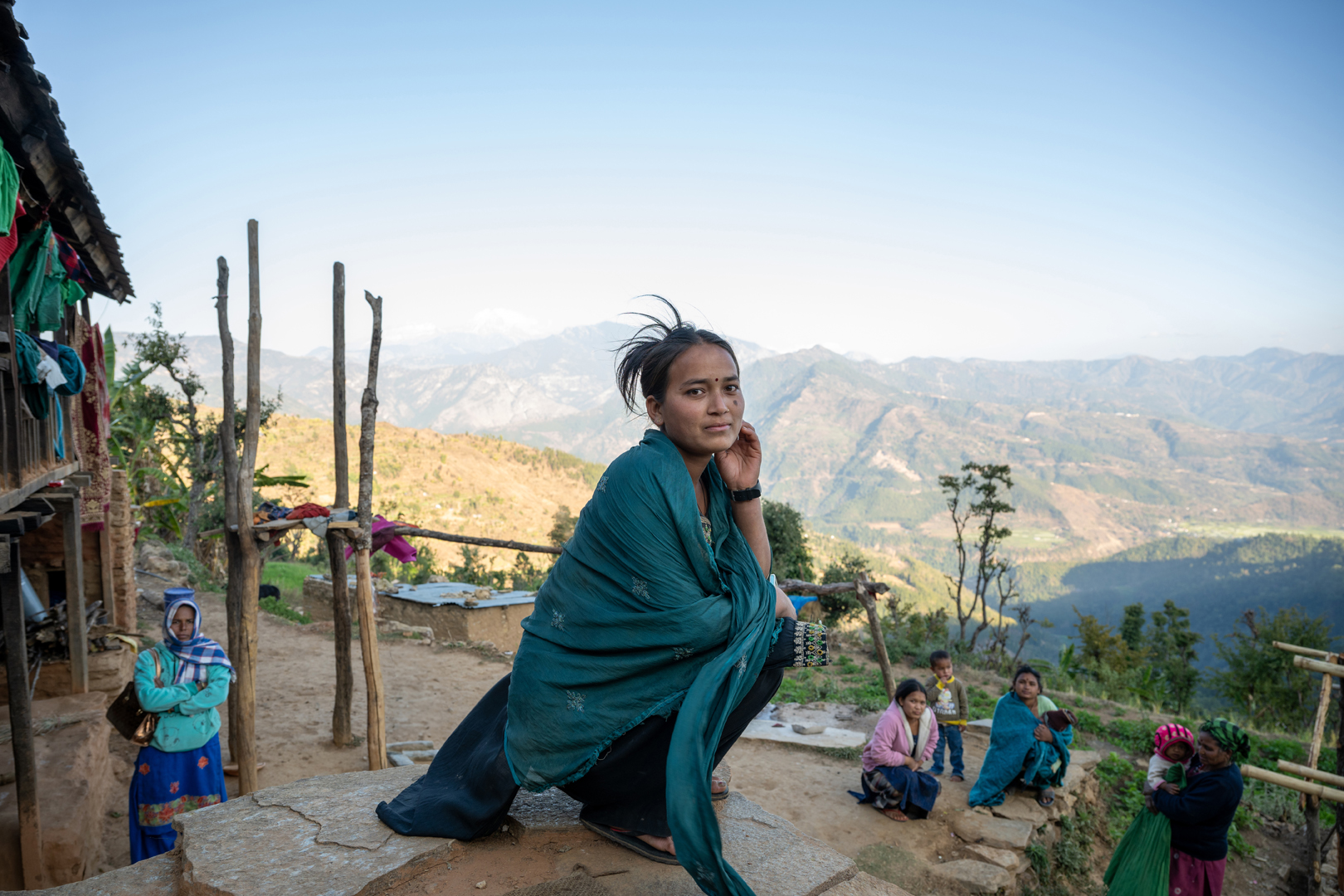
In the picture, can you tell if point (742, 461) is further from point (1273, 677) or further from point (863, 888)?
point (1273, 677)

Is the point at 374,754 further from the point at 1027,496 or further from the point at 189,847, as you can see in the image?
the point at 1027,496

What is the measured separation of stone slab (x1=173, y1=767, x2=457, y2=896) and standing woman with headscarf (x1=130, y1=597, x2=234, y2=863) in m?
1.65

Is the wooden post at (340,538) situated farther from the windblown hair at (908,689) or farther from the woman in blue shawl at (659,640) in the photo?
the windblown hair at (908,689)

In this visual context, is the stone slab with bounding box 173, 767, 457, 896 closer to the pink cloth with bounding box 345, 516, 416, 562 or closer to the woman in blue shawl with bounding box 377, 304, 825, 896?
the woman in blue shawl with bounding box 377, 304, 825, 896

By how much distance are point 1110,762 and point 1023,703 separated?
293 centimetres

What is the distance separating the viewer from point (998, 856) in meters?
4.92

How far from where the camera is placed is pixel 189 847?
233cm

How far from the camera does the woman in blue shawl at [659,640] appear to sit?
1904mm

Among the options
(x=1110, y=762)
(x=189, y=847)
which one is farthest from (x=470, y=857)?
(x=1110, y=762)

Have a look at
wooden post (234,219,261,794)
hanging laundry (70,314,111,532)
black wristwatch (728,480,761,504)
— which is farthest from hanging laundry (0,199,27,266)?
black wristwatch (728,480,761,504)

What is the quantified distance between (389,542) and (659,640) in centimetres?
596

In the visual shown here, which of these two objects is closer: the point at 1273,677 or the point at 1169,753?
the point at 1169,753

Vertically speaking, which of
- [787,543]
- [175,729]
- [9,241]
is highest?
[9,241]

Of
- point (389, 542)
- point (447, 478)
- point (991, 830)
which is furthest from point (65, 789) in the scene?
point (447, 478)
